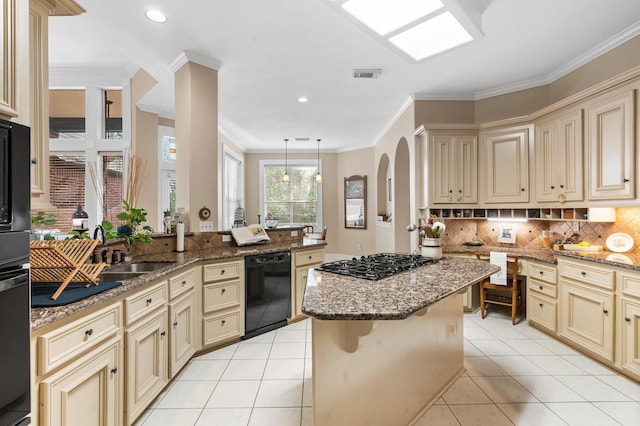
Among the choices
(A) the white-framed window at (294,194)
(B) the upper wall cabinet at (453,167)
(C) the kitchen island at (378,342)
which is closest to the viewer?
(C) the kitchen island at (378,342)

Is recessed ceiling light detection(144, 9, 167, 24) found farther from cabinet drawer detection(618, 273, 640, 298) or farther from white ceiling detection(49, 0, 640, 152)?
cabinet drawer detection(618, 273, 640, 298)

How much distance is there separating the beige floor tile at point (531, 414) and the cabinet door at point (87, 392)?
7.68 ft

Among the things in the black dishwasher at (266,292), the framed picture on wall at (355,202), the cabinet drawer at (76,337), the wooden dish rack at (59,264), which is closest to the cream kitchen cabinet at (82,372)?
the cabinet drawer at (76,337)

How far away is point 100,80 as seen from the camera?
436 centimetres

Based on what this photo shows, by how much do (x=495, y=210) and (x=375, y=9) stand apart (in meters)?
3.16

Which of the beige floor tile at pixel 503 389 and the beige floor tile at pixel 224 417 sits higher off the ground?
the beige floor tile at pixel 503 389

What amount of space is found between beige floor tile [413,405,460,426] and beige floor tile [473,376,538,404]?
0.39m

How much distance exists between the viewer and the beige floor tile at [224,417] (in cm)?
187

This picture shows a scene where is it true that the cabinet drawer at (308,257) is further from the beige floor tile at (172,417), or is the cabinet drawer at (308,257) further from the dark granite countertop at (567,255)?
the beige floor tile at (172,417)

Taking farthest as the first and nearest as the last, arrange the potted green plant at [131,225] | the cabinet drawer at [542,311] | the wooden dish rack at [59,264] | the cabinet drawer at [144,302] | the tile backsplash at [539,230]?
the cabinet drawer at [542,311] < the tile backsplash at [539,230] < the potted green plant at [131,225] < the cabinet drawer at [144,302] < the wooden dish rack at [59,264]

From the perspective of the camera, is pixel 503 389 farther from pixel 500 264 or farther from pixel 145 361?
pixel 145 361

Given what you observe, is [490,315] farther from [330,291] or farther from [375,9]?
[375,9]

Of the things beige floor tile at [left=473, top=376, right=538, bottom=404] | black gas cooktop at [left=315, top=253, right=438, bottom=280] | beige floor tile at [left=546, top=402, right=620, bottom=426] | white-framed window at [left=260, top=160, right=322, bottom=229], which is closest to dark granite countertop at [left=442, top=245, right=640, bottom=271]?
beige floor tile at [left=546, top=402, right=620, bottom=426]

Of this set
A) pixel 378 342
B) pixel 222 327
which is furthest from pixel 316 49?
pixel 222 327
